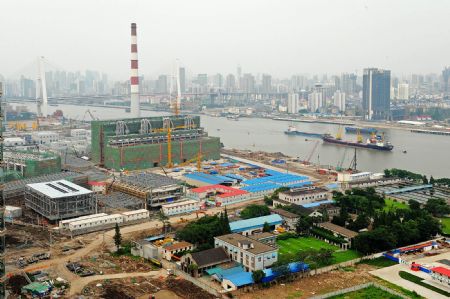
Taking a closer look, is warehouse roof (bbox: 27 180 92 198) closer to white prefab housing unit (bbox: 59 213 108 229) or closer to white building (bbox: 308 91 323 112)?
white prefab housing unit (bbox: 59 213 108 229)

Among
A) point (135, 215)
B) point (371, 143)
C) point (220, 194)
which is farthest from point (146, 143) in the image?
point (371, 143)

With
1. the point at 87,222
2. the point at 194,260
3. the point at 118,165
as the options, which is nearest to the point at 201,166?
the point at 118,165

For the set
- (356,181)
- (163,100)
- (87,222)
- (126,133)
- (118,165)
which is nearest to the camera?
(87,222)

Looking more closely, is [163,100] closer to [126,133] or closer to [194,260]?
[126,133]

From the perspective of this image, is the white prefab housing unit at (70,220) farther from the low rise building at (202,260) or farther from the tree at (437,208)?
the tree at (437,208)

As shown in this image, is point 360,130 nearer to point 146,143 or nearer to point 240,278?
point 146,143
